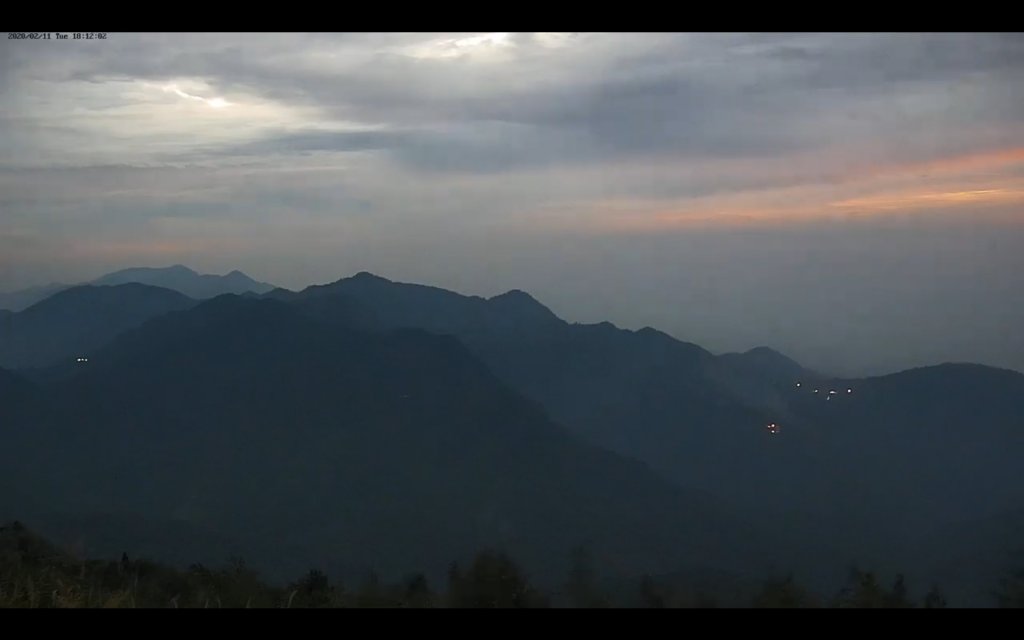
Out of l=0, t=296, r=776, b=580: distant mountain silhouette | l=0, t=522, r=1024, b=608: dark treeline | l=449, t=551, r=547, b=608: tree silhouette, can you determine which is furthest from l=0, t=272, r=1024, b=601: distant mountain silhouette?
l=449, t=551, r=547, b=608: tree silhouette

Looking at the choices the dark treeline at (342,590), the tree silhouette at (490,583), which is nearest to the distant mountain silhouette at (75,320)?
the dark treeline at (342,590)

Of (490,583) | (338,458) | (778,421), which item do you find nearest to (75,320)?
(338,458)

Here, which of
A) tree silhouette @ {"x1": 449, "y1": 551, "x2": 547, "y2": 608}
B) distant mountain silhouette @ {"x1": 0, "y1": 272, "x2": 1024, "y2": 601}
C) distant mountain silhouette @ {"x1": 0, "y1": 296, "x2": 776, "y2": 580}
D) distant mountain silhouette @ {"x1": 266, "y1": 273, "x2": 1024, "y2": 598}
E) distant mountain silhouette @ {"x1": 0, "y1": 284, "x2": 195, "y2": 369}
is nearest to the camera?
tree silhouette @ {"x1": 449, "y1": 551, "x2": 547, "y2": 608}

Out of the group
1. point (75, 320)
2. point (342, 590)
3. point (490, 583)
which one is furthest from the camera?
point (75, 320)

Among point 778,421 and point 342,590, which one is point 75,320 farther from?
point 342,590

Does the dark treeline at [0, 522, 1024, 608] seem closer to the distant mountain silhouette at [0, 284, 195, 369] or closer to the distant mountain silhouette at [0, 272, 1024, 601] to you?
the distant mountain silhouette at [0, 272, 1024, 601]

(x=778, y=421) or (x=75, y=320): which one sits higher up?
(x=75, y=320)

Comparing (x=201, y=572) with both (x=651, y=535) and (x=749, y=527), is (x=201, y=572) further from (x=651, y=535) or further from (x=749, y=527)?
(x=749, y=527)
